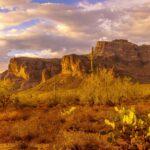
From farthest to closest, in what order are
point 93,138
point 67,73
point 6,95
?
point 67,73 → point 6,95 → point 93,138

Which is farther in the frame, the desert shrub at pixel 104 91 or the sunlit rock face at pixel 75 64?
the sunlit rock face at pixel 75 64

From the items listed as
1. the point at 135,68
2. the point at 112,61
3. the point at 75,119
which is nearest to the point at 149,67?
the point at 135,68

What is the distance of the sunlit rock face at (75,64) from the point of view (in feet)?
518

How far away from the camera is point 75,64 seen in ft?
544

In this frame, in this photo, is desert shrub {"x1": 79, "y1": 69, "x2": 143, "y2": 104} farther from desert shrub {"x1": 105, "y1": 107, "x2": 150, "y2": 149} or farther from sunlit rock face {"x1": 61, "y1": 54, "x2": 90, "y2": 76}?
sunlit rock face {"x1": 61, "y1": 54, "x2": 90, "y2": 76}

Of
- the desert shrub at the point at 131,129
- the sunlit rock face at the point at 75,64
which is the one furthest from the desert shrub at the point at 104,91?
the sunlit rock face at the point at 75,64

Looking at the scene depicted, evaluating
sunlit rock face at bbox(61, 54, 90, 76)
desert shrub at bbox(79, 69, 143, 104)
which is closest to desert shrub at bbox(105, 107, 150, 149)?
desert shrub at bbox(79, 69, 143, 104)

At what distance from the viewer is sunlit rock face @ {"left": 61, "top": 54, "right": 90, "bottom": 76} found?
15788cm

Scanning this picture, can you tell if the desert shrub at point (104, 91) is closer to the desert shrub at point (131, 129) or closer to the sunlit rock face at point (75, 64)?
the desert shrub at point (131, 129)

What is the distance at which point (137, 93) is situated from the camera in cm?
5762

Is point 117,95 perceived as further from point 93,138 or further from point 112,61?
point 112,61

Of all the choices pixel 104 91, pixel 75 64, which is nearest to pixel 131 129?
pixel 104 91

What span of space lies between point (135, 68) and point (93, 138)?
611 feet

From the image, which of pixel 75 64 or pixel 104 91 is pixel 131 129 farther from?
pixel 75 64
